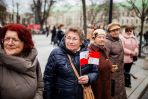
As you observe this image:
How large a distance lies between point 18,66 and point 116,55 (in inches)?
169

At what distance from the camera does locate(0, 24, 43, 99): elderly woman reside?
10.8ft

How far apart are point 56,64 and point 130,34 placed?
5556mm

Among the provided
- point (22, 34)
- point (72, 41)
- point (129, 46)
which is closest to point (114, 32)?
point (129, 46)

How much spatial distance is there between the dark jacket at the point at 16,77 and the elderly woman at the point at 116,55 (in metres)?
3.62

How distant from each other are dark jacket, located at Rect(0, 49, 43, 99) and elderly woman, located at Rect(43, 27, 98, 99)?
2.59 ft

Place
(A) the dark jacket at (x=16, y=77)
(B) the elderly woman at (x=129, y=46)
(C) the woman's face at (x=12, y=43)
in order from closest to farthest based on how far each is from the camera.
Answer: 1. (A) the dark jacket at (x=16, y=77)
2. (C) the woman's face at (x=12, y=43)
3. (B) the elderly woman at (x=129, y=46)

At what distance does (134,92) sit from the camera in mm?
9562

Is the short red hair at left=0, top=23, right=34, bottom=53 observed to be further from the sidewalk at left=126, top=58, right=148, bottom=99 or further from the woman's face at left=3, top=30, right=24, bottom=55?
the sidewalk at left=126, top=58, right=148, bottom=99

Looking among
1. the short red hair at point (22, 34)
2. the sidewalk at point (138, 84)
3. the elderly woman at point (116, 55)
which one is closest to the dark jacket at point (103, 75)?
the elderly woman at point (116, 55)

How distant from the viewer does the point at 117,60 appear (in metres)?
7.42

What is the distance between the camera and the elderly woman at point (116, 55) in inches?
280

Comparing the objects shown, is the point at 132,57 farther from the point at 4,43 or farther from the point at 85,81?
the point at 4,43

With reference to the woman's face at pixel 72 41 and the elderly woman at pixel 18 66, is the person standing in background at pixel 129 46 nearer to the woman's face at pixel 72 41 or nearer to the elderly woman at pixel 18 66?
the woman's face at pixel 72 41

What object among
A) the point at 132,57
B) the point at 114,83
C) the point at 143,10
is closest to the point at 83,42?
the point at 114,83
